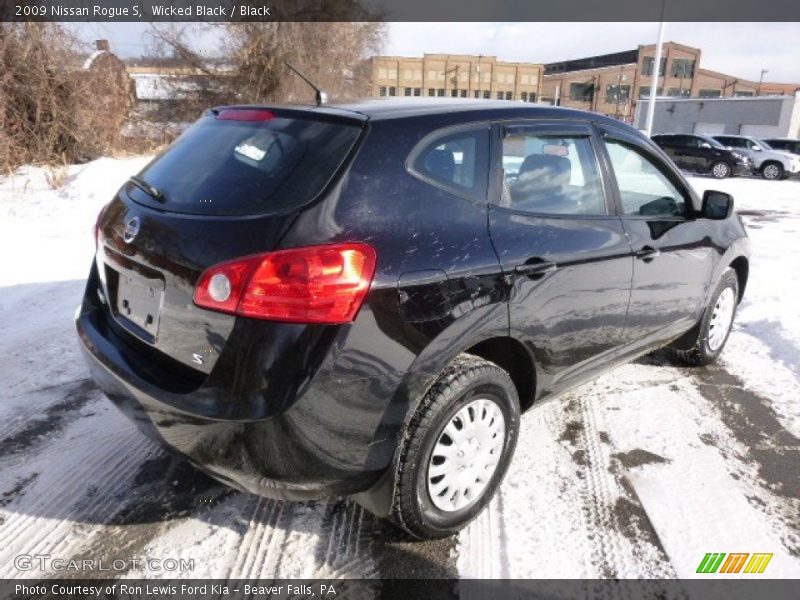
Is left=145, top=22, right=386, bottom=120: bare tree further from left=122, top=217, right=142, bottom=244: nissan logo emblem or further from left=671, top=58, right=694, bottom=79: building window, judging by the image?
left=671, top=58, right=694, bottom=79: building window

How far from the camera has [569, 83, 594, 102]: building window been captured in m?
68.0

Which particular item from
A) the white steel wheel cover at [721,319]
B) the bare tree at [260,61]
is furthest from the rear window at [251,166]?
the bare tree at [260,61]

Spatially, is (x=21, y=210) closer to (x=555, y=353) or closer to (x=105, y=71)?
(x=105, y=71)

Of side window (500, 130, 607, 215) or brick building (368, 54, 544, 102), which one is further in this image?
brick building (368, 54, 544, 102)

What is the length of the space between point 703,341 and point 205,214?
11.7 ft

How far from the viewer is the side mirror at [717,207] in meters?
3.59

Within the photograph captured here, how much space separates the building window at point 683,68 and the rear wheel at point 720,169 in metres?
55.6

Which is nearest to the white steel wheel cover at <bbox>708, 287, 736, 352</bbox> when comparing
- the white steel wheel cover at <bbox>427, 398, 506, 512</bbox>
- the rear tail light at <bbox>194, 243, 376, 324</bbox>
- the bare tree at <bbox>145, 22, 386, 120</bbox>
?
the white steel wheel cover at <bbox>427, 398, 506, 512</bbox>

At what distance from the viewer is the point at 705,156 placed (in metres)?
22.7

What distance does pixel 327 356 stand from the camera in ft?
6.17

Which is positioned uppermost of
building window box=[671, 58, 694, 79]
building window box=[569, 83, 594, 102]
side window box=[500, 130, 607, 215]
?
building window box=[671, 58, 694, 79]

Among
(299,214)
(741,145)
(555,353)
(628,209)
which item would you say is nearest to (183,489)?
(299,214)

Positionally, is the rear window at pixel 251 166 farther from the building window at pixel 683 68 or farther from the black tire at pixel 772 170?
the building window at pixel 683 68

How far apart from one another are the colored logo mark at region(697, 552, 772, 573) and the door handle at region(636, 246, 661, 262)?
4.82ft
